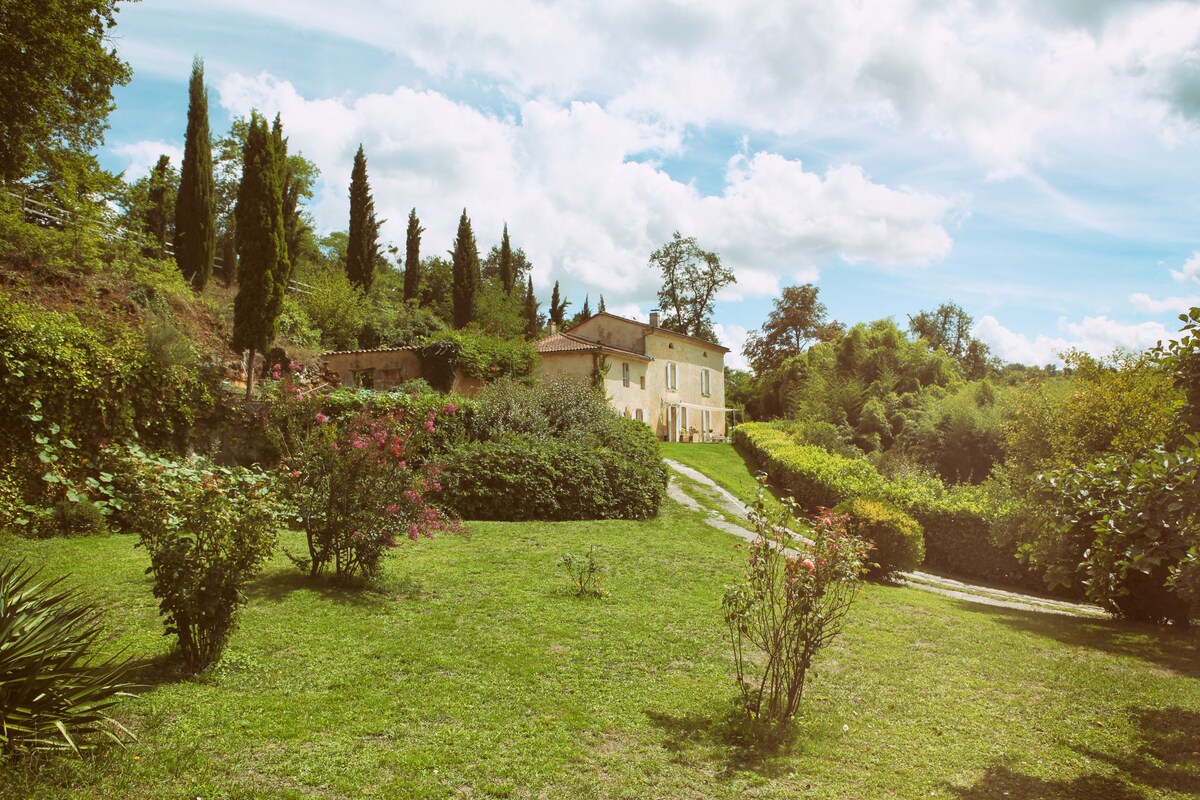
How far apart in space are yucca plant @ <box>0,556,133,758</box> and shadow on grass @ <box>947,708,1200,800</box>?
17.4 feet

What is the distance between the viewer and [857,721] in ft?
18.5

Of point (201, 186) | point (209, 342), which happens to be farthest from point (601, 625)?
point (201, 186)

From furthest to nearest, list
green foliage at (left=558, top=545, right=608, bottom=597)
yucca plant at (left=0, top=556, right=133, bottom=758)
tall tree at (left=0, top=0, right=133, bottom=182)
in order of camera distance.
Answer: tall tree at (left=0, top=0, right=133, bottom=182)
green foliage at (left=558, top=545, right=608, bottom=597)
yucca plant at (left=0, top=556, right=133, bottom=758)

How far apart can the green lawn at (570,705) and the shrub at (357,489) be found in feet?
1.79

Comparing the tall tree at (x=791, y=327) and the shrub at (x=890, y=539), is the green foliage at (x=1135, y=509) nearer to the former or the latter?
the shrub at (x=890, y=539)

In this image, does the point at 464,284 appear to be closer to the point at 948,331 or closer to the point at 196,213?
the point at 196,213

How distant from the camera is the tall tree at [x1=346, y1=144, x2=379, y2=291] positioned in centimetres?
3616

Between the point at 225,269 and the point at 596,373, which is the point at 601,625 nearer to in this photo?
the point at 596,373

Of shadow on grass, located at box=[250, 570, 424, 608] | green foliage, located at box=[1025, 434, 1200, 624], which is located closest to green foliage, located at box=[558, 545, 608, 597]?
shadow on grass, located at box=[250, 570, 424, 608]

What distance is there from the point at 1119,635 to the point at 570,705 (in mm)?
9644

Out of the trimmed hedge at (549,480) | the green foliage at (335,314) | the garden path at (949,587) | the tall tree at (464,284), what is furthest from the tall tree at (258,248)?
the tall tree at (464,284)

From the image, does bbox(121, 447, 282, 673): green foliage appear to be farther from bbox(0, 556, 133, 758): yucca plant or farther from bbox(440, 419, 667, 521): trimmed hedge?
bbox(440, 419, 667, 521): trimmed hedge

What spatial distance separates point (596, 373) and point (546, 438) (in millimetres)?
14692

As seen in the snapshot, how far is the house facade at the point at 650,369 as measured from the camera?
33.6m
